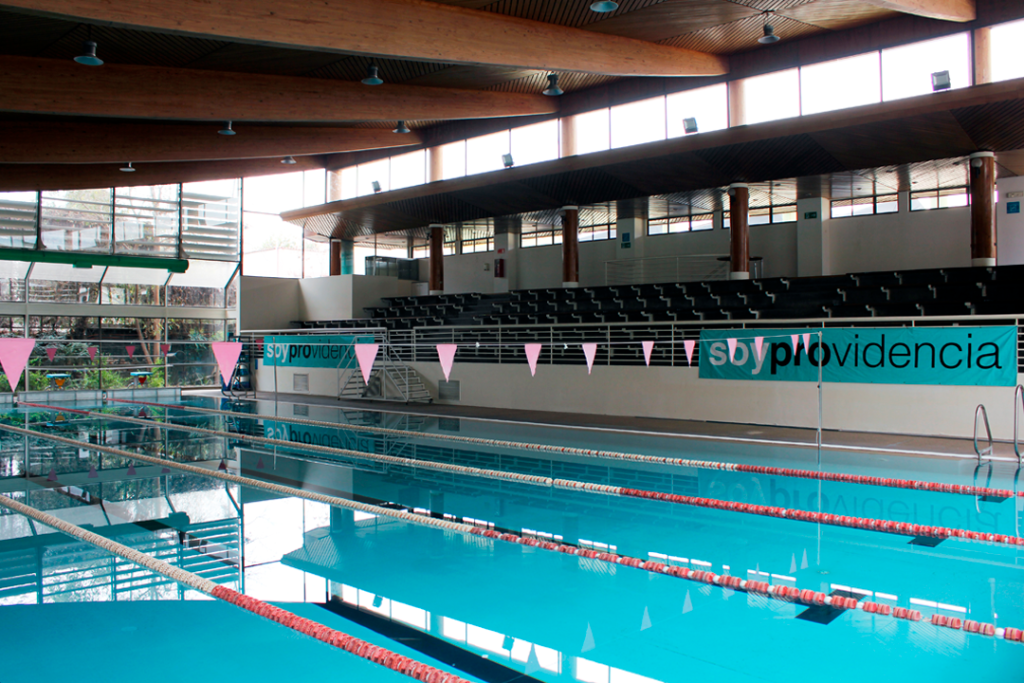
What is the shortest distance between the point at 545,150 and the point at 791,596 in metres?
16.2

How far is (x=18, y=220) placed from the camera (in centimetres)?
2031

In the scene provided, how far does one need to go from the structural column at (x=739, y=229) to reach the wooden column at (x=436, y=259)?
9997 millimetres

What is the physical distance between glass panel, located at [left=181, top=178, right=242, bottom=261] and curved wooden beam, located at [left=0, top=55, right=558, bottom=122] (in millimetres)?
11987

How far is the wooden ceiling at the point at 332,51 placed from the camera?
26.9ft

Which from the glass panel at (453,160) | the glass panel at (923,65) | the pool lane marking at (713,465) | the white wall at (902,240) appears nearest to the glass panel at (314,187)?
the glass panel at (453,160)

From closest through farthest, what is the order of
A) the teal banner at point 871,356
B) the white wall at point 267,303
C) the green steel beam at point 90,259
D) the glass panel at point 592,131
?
the teal banner at point 871,356, the glass panel at point 592,131, the green steel beam at point 90,259, the white wall at point 267,303

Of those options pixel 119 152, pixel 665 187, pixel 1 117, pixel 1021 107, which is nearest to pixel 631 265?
pixel 665 187

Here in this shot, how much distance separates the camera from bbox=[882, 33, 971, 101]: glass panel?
1366cm

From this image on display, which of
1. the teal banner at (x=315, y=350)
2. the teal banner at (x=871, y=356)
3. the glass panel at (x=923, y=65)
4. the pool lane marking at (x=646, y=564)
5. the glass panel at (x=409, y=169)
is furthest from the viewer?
the glass panel at (x=409, y=169)

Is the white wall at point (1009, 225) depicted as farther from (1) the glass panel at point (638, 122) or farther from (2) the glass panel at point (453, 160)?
(2) the glass panel at point (453, 160)

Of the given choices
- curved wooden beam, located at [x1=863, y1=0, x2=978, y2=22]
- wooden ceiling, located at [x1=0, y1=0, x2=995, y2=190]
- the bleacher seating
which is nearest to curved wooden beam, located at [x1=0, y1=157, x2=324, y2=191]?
wooden ceiling, located at [x1=0, y1=0, x2=995, y2=190]

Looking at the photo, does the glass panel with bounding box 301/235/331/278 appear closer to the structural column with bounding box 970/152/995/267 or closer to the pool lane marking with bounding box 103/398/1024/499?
the pool lane marking with bounding box 103/398/1024/499

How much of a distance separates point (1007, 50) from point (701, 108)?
230 inches

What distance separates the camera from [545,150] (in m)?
19.0
